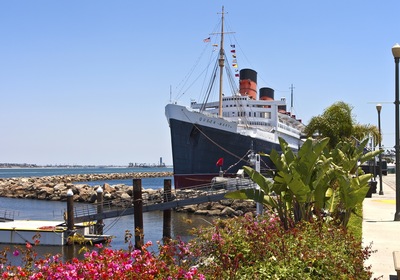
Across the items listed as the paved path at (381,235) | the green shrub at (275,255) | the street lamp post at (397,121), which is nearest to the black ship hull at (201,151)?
the paved path at (381,235)

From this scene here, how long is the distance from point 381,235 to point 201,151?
33.7m

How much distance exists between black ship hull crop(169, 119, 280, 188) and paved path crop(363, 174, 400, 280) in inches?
993

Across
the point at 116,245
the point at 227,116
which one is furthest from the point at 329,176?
the point at 227,116

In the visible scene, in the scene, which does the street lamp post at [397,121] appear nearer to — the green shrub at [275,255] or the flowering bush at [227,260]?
the flowering bush at [227,260]

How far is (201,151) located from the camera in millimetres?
46469

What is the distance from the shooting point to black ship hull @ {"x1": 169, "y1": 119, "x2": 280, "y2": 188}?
4634cm

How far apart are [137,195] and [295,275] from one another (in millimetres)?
16523

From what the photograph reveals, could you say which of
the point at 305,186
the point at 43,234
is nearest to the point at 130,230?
the point at 43,234

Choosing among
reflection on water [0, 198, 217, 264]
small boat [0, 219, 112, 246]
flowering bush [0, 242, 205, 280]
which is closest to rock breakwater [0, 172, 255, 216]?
reflection on water [0, 198, 217, 264]

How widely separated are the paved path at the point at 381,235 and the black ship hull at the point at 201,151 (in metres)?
25.2

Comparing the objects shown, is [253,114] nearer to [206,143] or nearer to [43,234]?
[206,143]

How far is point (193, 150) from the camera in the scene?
1828 inches

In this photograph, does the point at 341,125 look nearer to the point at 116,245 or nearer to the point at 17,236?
the point at 116,245

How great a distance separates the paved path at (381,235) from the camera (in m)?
9.21
